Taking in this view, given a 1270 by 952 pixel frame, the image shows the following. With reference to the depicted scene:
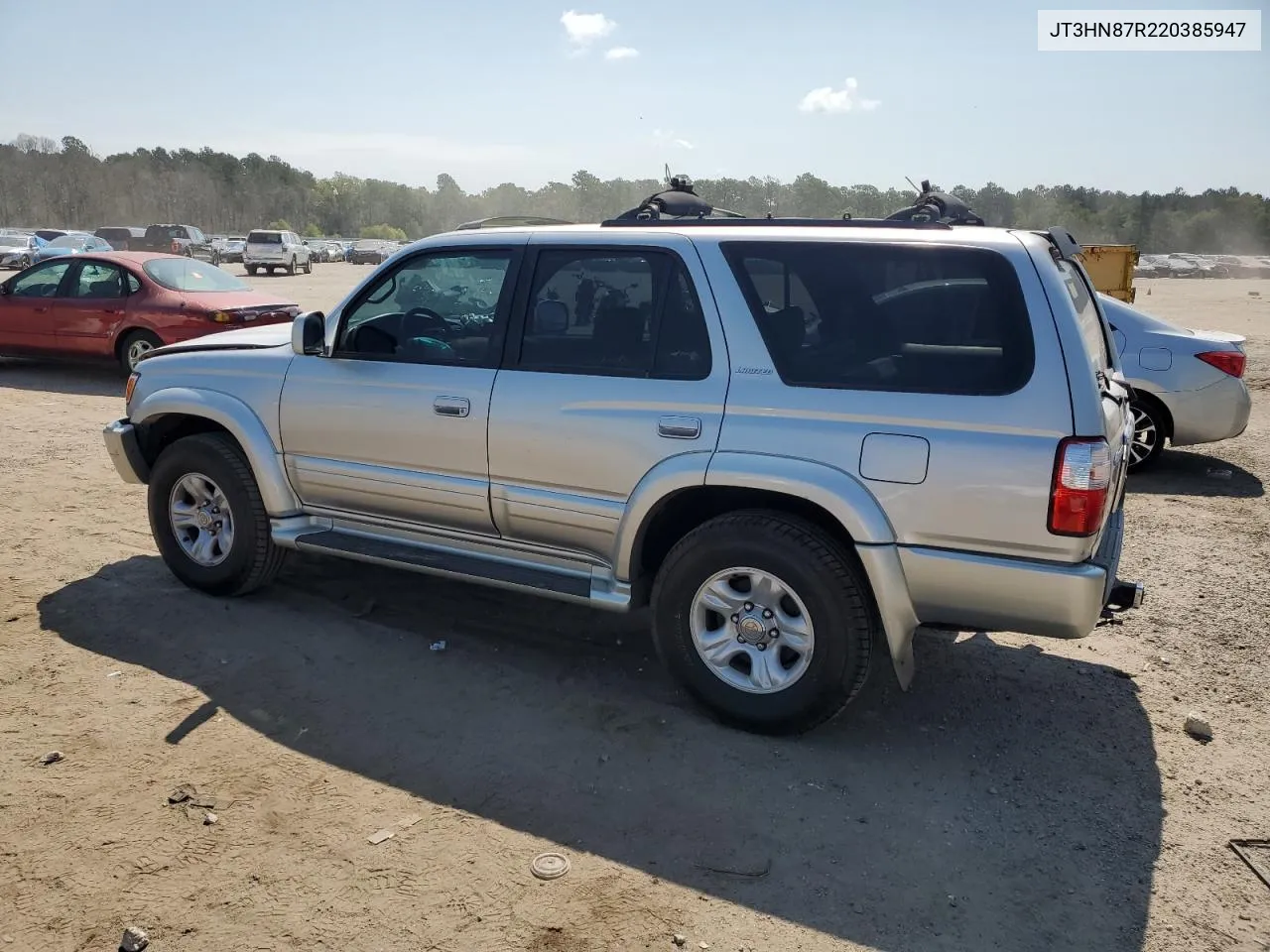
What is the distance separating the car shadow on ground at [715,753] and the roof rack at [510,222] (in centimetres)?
195

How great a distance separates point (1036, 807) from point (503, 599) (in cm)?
282

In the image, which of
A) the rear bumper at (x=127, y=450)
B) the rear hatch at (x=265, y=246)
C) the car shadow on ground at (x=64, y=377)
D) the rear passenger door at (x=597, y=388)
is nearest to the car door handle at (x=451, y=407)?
the rear passenger door at (x=597, y=388)

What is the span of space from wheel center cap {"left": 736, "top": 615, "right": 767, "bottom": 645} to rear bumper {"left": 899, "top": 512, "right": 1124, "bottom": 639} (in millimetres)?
578

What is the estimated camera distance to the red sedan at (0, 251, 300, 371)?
36.8ft

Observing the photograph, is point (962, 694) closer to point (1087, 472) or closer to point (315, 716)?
point (1087, 472)

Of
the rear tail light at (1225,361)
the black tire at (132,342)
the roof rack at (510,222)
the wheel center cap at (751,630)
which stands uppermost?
the roof rack at (510,222)

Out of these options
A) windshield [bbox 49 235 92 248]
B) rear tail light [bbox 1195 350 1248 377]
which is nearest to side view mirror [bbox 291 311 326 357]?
rear tail light [bbox 1195 350 1248 377]

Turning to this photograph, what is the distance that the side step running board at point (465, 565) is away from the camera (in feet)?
13.3

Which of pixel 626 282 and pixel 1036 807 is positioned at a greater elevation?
pixel 626 282

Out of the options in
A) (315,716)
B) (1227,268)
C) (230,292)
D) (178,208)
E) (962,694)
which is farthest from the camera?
(178,208)

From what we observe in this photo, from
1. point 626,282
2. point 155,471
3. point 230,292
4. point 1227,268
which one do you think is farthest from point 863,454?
point 1227,268

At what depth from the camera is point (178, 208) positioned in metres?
110

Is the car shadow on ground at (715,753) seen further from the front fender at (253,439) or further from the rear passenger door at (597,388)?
the rear passenger door at (597,388)

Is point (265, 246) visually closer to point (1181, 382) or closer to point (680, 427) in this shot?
point (1181, 382)
